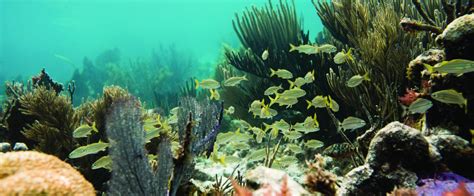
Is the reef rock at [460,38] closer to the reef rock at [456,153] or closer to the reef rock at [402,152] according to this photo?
the reef rock at [456,153]

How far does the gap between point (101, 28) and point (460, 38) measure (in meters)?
166

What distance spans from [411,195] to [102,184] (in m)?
5.14

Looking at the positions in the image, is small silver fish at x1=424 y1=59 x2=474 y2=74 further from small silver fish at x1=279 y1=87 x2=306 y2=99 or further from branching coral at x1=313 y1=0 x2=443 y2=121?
small silver fish at x1=279 y1=87 x2=306 y2=99

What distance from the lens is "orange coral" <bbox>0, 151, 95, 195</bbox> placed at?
2.47 m

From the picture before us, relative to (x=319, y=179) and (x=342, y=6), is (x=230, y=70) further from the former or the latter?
(x=319, y=179)

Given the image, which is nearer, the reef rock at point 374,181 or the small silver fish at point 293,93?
the reef rock at point 374,181

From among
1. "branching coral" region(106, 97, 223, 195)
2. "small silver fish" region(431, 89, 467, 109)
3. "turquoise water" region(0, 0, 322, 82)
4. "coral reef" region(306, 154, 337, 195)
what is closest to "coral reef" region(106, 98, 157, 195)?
"branching coral" region(106, 97, 223, 195)

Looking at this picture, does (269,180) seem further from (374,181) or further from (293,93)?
(293,93)

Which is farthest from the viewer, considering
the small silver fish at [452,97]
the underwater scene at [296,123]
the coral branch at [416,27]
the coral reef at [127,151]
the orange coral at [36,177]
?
the coral branch at [416,27]

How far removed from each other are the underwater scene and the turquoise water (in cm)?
4110

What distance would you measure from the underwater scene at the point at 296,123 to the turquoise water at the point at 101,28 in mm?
41103

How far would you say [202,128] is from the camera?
Answer: 4359 mm

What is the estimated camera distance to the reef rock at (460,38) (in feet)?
13.3

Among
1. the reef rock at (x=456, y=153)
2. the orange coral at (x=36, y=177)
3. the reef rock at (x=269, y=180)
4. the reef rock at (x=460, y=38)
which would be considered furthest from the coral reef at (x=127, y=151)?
the reef rock at (x=460, y=38)
